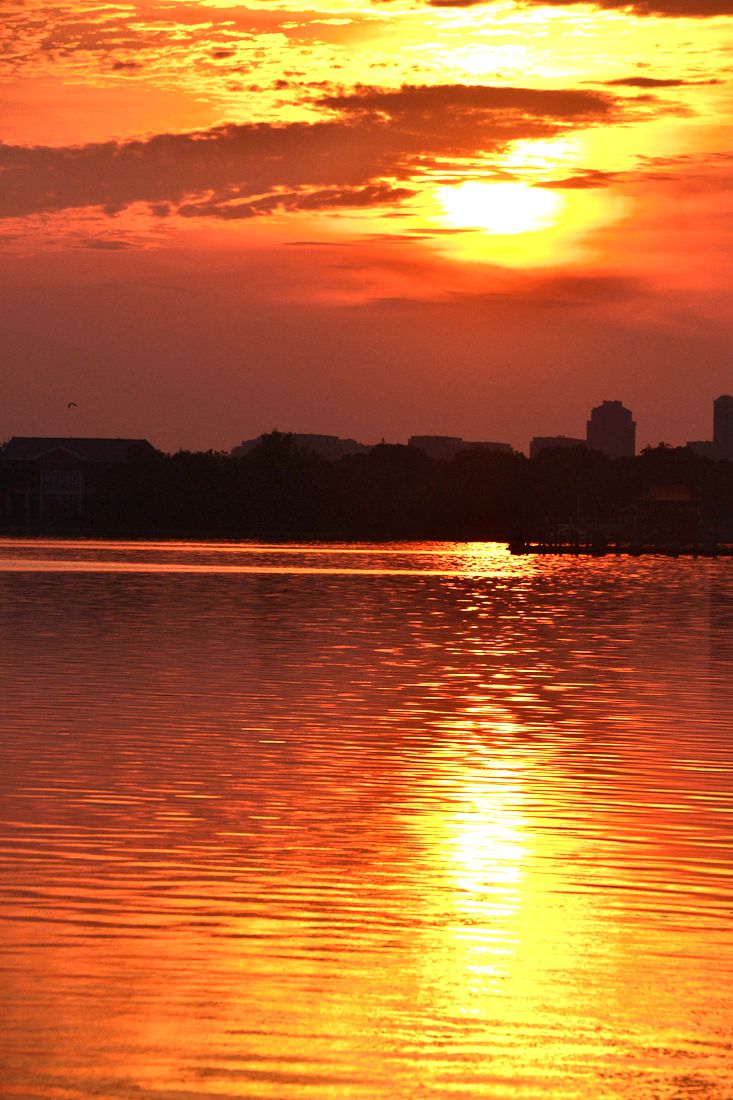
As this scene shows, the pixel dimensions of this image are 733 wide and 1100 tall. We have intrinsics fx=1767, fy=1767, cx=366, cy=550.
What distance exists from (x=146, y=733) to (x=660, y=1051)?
15626mm

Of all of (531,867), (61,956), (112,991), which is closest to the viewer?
(112,991)

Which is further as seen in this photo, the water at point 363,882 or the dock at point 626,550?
the dock at point 626,550

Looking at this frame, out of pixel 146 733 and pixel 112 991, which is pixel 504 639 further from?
pixel 112 991

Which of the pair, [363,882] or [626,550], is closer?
[363,882]

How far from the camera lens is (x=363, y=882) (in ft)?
48.3

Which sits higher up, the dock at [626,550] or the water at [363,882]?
the water at [363,882]

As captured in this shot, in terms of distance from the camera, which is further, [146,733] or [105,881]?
[146,733]

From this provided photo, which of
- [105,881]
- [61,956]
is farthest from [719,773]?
[61,956]

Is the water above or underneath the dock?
above

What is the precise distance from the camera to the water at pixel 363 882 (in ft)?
32.1

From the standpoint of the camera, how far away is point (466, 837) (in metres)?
17.0

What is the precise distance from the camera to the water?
386 inches

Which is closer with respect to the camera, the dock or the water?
the water

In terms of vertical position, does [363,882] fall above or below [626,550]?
above
